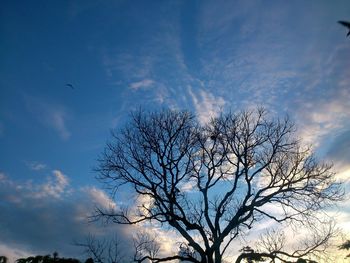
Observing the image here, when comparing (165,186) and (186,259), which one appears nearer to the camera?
(186,259)

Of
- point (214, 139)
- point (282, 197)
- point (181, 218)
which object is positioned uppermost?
point (214, 139)

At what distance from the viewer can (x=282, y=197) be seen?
18.2 m

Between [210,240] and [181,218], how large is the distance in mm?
1941

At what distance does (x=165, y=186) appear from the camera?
18.7 meters

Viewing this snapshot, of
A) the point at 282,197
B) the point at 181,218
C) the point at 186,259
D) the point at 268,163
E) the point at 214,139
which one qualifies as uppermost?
the point at 214,139

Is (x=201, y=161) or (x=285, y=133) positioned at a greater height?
(x=285, y=133)

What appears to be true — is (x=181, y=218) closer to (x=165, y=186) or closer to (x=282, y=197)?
(x=165, y=186)

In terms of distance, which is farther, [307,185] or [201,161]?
[201,161]

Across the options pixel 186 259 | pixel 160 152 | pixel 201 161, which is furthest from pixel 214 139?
pixel 186 259

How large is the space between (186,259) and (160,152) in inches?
237

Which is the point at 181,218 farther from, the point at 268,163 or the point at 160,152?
the point at 268,163

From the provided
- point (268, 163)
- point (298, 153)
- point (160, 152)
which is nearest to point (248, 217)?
point (268, 163)

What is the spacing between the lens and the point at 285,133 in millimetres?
18672

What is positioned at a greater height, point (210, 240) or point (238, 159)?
point (238, 159)
